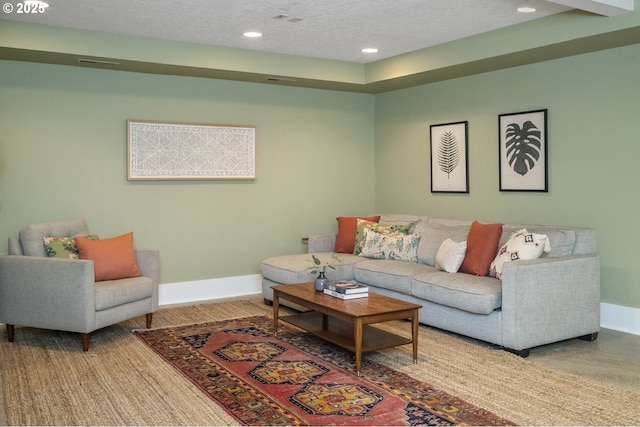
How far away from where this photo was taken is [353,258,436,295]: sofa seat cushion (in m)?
5.04

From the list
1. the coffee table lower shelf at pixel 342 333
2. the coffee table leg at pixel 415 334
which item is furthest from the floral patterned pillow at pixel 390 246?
the coffee table leg at pixel 415 334

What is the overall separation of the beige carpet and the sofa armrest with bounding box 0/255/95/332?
0.21 metres

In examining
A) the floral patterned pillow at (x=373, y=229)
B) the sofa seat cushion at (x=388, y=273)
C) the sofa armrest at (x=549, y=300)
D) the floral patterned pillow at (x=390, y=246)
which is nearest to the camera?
the sofa armrest at (x=549, y=300)

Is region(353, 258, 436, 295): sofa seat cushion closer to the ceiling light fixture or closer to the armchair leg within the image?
the ceiling light fixture

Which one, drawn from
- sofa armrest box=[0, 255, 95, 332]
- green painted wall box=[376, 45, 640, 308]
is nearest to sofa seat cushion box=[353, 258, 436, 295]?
green painted wall box=[376, 45, 640, 308]

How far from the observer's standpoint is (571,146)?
16.9ft

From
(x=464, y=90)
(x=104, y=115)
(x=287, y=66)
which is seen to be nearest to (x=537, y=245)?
(x=464, y=90)

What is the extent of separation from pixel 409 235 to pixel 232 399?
2832 mm

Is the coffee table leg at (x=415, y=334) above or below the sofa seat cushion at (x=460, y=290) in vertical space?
below

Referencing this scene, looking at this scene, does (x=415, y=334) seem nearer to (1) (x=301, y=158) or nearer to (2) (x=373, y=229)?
(2) (x=373, y=229)

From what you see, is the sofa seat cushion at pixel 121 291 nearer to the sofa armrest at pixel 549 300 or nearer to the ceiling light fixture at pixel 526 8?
the sofa armrest at pixel 549 300

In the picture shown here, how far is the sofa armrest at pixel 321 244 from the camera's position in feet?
20.6

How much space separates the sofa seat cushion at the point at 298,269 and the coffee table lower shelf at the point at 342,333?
2.11 feet

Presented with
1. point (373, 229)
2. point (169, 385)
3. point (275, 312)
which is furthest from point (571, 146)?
point (169, 385)
